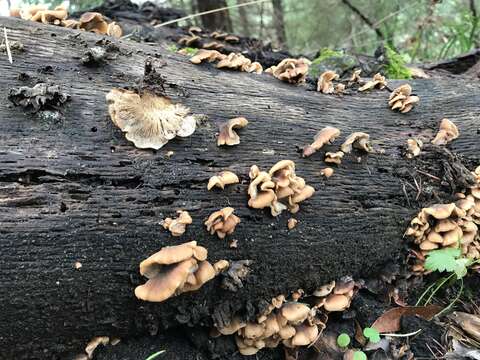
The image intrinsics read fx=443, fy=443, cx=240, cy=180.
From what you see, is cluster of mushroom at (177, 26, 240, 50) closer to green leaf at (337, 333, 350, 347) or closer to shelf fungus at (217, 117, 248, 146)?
shelf fungus at (217, 117, 248, 146)

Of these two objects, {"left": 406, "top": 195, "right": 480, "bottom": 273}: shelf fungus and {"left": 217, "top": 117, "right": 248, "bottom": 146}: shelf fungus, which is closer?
{"left": 217, "top": 117, "right": 248, "bottom": 146}: shelf fungus

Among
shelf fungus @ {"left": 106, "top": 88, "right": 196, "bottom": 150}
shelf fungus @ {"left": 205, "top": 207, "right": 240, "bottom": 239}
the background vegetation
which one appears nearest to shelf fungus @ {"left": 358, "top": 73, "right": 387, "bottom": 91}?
shelf fungus @ {"left": 106, "top": 88, "right": 196, "bottom": 150}

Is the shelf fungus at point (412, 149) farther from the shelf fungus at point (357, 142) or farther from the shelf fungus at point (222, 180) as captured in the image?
the shelf fungus at point (222, 180)

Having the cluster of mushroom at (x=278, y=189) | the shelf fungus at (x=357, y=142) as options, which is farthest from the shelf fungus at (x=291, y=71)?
the cluster of mushroom at (x=278, y=189)

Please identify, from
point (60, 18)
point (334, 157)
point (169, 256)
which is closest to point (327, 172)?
point (334, 157)

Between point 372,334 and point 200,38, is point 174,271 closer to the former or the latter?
point 372,334
